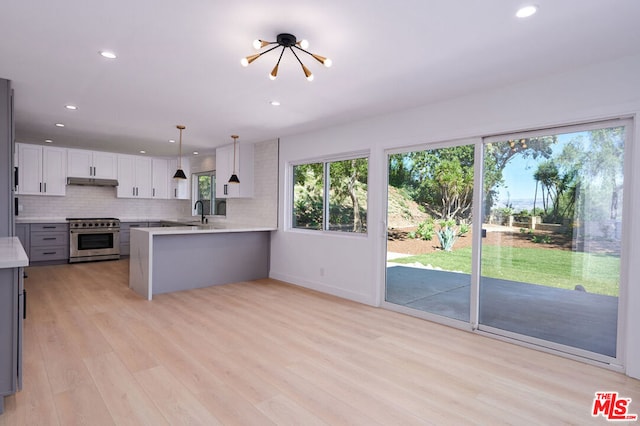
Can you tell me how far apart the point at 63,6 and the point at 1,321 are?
1855 mm

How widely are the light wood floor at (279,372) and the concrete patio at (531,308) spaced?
0.77ft

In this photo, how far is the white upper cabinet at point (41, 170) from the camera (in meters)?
6.47

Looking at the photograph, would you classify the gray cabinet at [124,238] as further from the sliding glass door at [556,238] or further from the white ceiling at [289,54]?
the sliding glass door at [556,238]

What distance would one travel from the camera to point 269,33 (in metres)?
2.34

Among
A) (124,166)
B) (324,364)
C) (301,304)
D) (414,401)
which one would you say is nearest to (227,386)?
(324,364)

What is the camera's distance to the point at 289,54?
2.67 meters

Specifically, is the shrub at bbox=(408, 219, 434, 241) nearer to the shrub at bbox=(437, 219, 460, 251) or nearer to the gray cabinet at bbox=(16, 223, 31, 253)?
the shrub at bbox=(437, 219, 460, 251)

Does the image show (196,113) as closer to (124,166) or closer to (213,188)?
(213,188)

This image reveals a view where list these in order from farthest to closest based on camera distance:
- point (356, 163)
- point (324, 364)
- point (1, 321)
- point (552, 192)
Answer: point (356, 163) → point (552, 192) → point (324, 364) → point (1, 321)

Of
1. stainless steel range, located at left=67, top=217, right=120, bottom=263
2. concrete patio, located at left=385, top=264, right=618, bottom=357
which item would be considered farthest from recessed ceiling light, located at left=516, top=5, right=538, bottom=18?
stainless steel range, located at left=67, top=217, right=120, bottom=263

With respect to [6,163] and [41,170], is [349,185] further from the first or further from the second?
[41,170]

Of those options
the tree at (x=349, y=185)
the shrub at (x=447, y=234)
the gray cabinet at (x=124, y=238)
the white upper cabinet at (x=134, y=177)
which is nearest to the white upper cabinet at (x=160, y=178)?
the white upper cabinet at (x=134, y=177)

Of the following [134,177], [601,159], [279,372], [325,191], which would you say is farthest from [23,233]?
[601,159]

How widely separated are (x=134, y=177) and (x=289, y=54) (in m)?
6.48
